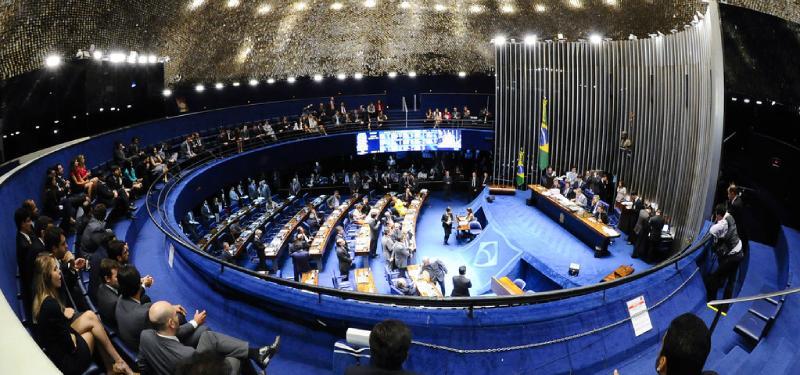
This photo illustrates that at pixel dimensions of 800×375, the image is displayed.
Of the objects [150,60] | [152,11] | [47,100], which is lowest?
[47,100]

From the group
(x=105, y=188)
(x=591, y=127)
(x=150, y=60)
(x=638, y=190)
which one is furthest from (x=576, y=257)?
(x=150, y=60)

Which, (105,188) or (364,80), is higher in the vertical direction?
(364,80)

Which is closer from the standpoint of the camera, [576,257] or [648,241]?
[648,241]

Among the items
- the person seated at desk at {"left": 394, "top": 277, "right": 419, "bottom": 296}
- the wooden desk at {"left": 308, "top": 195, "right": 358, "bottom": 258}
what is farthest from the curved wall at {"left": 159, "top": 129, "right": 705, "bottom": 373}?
the wooden desk at {"left": 308, "top": 195, "right": 358, "bottom": 258}

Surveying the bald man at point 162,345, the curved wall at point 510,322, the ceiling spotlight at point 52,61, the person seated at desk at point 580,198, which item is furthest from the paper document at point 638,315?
the ceiling spotlight at point 52,61

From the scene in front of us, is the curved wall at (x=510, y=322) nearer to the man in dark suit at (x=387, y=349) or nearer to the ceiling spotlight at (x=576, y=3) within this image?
the man in dark suit at (x=387, y=349)

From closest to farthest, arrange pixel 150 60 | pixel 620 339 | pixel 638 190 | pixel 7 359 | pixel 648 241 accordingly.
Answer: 1. pixel 7 359
2. pixel 620 339
3. pixel 648 241
4. pixel 638 190
5. pixel 150 60

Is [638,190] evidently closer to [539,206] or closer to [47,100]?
[539,206]

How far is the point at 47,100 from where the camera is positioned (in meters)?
12.7

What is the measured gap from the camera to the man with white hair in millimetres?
6918

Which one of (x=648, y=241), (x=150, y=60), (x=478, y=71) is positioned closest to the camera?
(x=648, y=241)

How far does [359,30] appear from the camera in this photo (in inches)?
957

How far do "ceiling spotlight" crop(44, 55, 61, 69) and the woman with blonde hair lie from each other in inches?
425

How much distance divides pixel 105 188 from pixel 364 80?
1644cm
